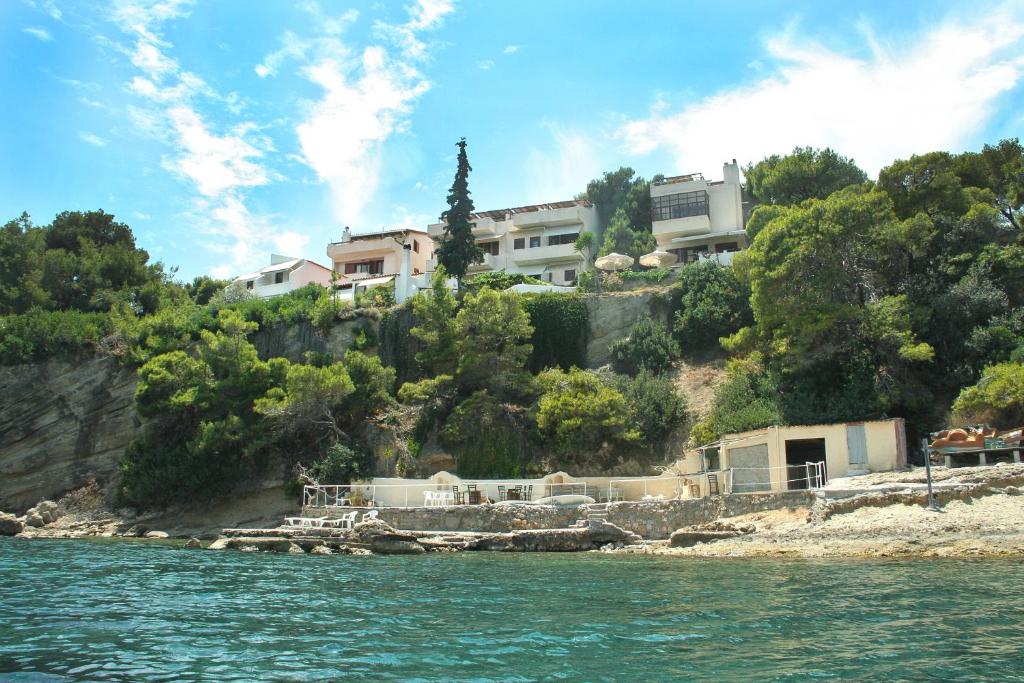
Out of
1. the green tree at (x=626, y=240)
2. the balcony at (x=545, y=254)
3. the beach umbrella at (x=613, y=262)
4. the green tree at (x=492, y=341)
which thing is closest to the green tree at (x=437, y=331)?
the green tree at (x=492, y=341)

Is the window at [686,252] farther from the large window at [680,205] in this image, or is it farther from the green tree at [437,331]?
the green tree at [437,331]

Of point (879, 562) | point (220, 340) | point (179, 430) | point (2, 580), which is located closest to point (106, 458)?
point (179, 430)

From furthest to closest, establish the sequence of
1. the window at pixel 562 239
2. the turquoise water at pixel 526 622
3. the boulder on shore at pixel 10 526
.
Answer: the window at pixel 562 239 < the boulder on shore at pixel 10 526 < the turquoise water at pixel 526 622

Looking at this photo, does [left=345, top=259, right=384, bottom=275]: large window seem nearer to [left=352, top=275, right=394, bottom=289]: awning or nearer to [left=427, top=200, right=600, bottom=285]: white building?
[left=352, top=275, right=394, bottom=289]: awning

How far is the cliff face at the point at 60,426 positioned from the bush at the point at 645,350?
23.7 meters

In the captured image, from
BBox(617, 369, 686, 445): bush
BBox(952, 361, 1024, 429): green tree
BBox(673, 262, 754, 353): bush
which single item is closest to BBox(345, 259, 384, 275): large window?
BBox(673, 262, 754, 353): bush

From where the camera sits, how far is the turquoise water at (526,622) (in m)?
Result: 8.63

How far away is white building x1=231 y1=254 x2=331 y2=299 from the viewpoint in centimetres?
5350

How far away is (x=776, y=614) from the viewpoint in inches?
454

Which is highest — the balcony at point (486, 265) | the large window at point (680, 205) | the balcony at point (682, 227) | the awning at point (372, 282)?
the large window at point (680, 205)

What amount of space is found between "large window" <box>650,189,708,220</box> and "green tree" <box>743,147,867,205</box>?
5.16 meters

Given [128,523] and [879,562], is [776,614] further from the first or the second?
[128,523]

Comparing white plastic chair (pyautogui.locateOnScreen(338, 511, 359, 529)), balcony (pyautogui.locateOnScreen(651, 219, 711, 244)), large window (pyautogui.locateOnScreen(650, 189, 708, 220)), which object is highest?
large window (pyautogui.locateOnScreen(650, 189, 708, 220))

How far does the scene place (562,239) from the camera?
53.0 meters
